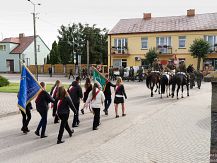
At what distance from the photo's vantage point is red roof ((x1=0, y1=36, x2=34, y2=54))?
5967 cm

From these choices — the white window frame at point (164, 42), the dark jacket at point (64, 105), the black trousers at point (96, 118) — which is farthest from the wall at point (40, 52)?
the dark jacket at point (64, 105)

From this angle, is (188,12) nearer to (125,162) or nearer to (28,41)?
(28,41)

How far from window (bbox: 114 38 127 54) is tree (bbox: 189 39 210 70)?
10.8m

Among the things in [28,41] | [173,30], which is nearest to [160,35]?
[173,30]

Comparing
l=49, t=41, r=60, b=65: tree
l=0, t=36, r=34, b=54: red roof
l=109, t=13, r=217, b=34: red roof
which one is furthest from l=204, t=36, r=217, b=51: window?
l=0, t=36, r=34, b=54: red roof

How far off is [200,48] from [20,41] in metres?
39.1

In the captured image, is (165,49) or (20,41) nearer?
(165,49)

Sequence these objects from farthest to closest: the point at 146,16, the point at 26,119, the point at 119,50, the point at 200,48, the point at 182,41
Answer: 1. the point at 146,16
2. the point at 119,50
3. the point at 182,41
4. the point at 200,48
5. the point at 26,119

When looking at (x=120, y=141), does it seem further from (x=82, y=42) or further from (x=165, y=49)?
(x=82, y=42)

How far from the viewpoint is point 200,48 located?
37719 mm

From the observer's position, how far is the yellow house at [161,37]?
135 ft

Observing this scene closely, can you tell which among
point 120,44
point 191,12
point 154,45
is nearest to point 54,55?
point 120,44

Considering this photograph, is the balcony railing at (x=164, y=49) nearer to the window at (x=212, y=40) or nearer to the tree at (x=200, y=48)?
the tree at (x=200, y=48)

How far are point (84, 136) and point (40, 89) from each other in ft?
6.77
